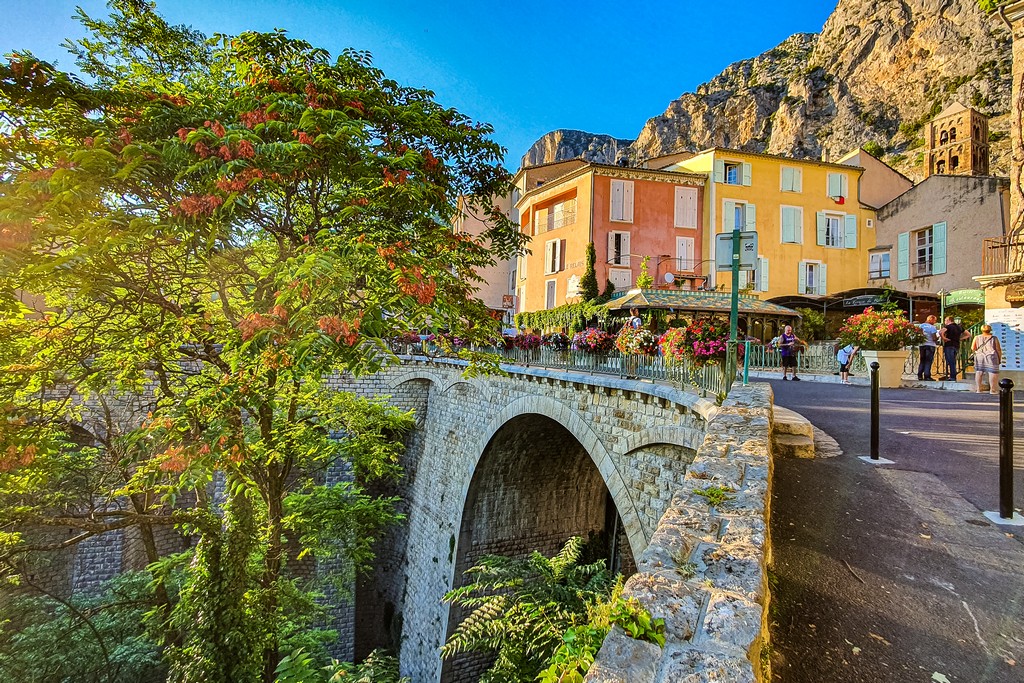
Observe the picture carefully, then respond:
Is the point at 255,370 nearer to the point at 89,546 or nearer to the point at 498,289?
the point at 89,546

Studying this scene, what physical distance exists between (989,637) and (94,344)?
782 cm

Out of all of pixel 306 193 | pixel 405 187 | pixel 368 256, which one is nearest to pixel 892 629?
pixel 368 256

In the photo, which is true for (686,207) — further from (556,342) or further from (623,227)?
(556,342)

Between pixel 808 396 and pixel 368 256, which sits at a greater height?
pixel 368 256

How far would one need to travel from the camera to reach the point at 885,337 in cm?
920

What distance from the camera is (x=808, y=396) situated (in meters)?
8.34

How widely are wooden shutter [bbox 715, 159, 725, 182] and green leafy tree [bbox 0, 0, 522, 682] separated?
20.1 m

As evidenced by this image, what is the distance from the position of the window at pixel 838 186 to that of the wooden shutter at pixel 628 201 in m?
11.0

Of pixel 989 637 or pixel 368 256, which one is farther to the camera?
pixel 368 256

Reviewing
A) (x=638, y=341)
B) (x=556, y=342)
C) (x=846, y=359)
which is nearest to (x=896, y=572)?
(x=638, y=341)

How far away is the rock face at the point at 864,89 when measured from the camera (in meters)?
31.1

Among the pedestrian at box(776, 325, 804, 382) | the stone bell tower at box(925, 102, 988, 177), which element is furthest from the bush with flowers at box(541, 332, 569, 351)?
the stone bell tower at box(925, 102, 988, 177)

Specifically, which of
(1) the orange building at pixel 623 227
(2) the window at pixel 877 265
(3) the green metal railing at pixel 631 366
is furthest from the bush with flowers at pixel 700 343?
(2) the window at pixel 877 265

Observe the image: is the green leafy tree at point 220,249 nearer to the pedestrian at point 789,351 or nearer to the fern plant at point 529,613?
the fern plant at point 529,613
